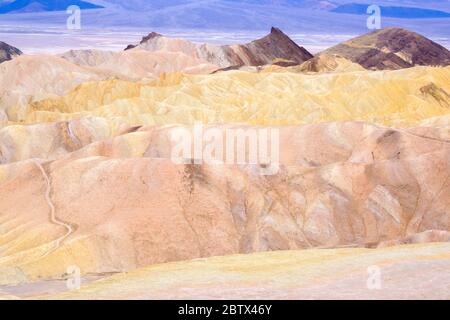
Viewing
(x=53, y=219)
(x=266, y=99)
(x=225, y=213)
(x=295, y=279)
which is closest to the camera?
(x=295, y=279)

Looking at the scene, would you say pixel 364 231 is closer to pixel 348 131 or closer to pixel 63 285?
pixel 348 131

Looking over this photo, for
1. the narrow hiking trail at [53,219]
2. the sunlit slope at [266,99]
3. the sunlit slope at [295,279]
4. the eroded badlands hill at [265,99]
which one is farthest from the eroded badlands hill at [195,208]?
the sunlit slope at [266,99]

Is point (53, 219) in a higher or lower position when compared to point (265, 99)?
lower

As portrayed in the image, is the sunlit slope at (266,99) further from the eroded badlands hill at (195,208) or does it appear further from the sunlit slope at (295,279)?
the sunlit slope at (295,279)

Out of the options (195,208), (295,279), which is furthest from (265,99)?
(295,279)

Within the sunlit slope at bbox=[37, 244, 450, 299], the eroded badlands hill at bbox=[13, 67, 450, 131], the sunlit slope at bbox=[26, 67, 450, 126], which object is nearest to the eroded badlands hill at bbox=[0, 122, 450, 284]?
the sunlit slope at bbox=[37, 244, 450, 299]

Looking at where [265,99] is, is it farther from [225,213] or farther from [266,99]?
[225,213]

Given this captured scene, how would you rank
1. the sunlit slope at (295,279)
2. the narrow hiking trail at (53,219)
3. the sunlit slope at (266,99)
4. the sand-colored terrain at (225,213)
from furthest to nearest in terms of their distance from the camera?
the sunlit slope at (266,99) → the narrow hiking trail at (53,219) → the sand-colored terrain at (225,213) → the sunlit slope at (295,279)

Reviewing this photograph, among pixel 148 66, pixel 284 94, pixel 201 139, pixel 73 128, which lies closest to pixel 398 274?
pixel 201 139

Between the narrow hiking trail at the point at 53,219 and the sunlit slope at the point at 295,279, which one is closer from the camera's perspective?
the sunlit slope at the point at 295,279
